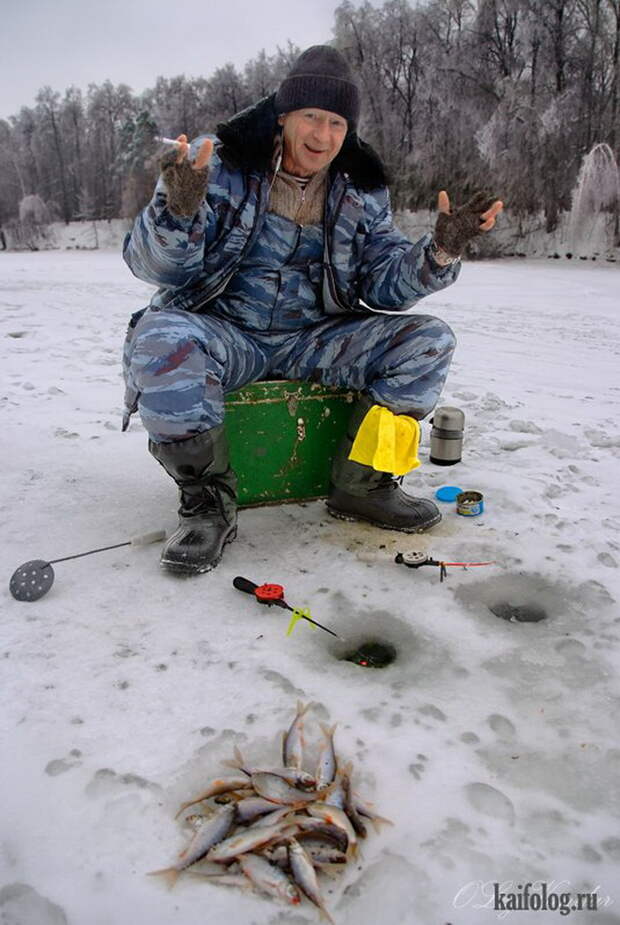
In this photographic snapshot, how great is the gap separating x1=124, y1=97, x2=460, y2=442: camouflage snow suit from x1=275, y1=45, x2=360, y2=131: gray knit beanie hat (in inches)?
3.4

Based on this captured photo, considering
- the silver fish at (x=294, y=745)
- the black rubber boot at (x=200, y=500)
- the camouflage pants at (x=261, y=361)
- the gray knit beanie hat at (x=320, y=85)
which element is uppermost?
the gray knit beanie hat at (x=320, y=85)

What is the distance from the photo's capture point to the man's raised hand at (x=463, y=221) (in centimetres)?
212

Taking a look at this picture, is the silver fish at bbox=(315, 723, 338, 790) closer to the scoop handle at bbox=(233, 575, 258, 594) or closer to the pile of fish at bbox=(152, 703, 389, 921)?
the pile of fish at bbox=(152, 703, 389, 921)

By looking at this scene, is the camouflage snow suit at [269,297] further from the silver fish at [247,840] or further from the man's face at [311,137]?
the silver fish at [247,840]

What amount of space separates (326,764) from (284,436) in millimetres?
1345

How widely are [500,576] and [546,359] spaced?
3.55 metres

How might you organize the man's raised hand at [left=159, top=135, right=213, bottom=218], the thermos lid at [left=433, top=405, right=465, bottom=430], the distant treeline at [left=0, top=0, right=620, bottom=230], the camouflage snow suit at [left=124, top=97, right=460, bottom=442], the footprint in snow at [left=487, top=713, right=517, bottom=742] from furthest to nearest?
the distant treeline at [left=0, top=0, right=620, bottom=230]
the thermos lid at [left=433, top=405, right=465, bottom=430]
the camouflage snow suit at [left=124, top=97, right=460, bottom=442]
the man's raised hand at [left=159, top=135, right=213, bottom=218]
the footprint in snow at [left=487, top=713, right=517, bottom=742]

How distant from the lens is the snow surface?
3.86 ft

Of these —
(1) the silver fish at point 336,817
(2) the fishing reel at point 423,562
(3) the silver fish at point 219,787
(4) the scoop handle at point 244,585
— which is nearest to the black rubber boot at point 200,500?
(4) the scoop handle at point 244,585

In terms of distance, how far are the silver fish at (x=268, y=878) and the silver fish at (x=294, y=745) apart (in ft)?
0.68

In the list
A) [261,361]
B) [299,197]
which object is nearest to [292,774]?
[261,361]

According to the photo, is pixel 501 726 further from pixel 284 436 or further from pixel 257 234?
pixel 257 234

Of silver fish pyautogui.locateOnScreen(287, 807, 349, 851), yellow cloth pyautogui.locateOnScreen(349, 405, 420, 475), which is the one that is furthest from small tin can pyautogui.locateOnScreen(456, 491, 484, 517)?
silver fish pyautogui.locateOnScreen(287, 807, 349, 851)

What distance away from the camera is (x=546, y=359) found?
5.26 m
